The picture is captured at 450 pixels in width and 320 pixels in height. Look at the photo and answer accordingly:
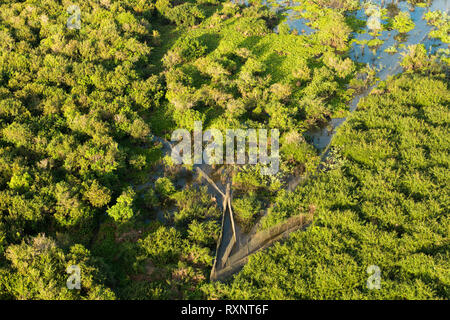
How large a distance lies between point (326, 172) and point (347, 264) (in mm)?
8153

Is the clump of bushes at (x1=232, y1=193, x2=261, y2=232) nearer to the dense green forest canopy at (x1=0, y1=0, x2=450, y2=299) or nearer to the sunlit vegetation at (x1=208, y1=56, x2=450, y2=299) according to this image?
the dense green forest canopy at (x1=0, y1=0, x2=450, y2=299)

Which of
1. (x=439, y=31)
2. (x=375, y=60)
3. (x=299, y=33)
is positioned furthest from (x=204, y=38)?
(x=439, y=31)

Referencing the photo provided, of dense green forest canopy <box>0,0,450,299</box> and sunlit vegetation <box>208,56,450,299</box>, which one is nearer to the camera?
sunlit vegetation <box>208,56,450,299</box>

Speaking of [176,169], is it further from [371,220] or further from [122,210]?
[371,220]

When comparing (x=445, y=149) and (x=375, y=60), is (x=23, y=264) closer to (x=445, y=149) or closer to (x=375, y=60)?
(x=445, y=149)

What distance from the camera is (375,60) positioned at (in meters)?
39.2

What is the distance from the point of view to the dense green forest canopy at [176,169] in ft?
59.6

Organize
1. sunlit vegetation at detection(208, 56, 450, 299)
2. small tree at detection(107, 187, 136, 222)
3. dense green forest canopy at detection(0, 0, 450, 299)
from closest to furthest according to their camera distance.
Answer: sunlit vegetation at detection(208, 56, 450, 299)
dense green forest canopy at detection(0, 0, 450, 299)
small tree at detection(107, 187, 136, 222)

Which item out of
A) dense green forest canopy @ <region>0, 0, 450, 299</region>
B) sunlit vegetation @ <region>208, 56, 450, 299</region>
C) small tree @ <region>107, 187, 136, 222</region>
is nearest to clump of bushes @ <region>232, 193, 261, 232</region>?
dense green forest canopy @ <region>0, 0, 450, 299</region>

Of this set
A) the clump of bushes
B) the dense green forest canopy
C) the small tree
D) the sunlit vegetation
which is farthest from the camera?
the clump of bushes

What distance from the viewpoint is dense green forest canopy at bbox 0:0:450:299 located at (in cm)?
1817

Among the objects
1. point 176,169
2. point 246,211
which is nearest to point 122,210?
point 176,169

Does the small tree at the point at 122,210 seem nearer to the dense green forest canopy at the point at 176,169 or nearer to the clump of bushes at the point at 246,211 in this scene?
the dense green forest canopy at the point at 176,169

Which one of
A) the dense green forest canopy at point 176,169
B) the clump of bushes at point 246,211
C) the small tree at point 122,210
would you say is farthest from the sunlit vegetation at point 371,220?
the small tree at point 122,210
